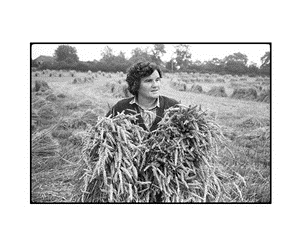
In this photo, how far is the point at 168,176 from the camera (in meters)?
2.77

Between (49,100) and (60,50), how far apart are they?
0.47 metres

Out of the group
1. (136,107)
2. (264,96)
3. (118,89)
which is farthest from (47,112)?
(264,96)

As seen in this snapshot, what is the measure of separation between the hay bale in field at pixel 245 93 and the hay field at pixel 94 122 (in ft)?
0.12

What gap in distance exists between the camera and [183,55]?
348 cm

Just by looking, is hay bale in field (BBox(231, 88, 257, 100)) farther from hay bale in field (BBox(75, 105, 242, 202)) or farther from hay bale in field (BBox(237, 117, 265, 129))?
hay bale in field (BBox(75, 105, 242, 202))

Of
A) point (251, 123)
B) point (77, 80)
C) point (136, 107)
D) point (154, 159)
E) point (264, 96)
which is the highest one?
point (77, 80)

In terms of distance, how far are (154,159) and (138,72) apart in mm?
906

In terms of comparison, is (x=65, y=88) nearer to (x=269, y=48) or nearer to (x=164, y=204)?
(x=164, y=204)

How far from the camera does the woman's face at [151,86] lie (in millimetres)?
3326

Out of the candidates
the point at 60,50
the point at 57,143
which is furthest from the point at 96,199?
the point at 60,50

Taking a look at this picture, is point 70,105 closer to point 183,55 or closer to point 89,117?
point 89,117

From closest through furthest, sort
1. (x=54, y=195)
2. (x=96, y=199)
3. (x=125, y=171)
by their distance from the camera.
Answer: (x=125, y=171) < (x=96, y=199) < (x=54, y=195)

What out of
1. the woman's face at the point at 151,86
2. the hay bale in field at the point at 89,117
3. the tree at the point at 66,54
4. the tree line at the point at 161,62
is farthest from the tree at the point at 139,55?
the hay bale in field at the point at 89,117

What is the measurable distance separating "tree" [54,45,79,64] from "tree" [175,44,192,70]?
922mm
